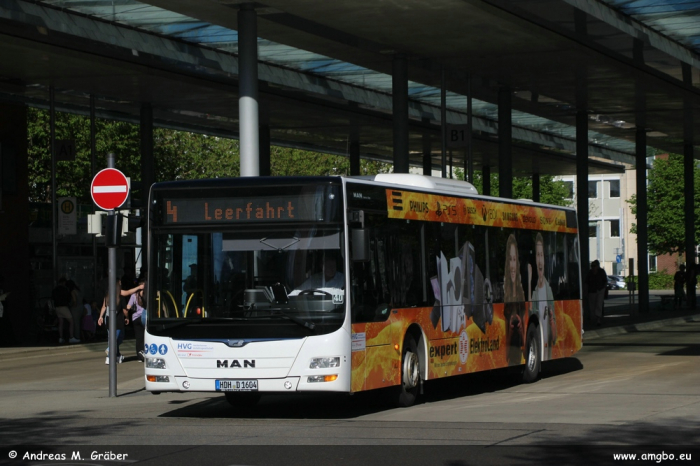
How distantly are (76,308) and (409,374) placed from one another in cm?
1772

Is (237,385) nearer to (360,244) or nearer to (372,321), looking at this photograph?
(372,321)

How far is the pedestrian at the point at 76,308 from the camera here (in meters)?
30.6

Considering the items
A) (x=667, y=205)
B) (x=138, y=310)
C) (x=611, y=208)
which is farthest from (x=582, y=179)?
(x=611, y=208)

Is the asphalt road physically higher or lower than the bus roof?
lower

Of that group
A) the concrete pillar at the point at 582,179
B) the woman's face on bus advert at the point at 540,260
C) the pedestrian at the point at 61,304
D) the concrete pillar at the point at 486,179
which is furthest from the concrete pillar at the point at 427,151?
the woman's face on bus advert at the point at 540,260

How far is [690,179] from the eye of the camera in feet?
160

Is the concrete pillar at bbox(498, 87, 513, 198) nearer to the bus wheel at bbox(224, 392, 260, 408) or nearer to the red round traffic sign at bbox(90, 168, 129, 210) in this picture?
the red round traffic sign at bbox(90, 168, 129, 210)

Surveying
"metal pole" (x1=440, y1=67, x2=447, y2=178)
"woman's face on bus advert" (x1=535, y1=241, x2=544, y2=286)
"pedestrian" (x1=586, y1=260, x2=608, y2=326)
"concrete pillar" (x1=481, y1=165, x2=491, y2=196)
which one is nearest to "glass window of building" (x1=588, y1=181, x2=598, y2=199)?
"concrete pillar" (x1=481, y1=165, x2=491, y2=196)

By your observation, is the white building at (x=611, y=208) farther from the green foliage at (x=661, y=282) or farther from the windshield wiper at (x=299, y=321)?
the windshield wiper at (x=299, y=321)

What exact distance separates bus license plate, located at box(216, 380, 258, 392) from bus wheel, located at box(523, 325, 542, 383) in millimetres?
6644

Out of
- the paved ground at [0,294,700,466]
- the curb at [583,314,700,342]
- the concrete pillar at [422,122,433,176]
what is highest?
the concrete pillar at [422,122,433,176]

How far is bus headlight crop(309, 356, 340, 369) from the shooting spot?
43.3 ft

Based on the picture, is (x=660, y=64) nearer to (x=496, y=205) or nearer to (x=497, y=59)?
(x=497, y=59)

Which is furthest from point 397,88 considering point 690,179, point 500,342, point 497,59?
point 690,179
